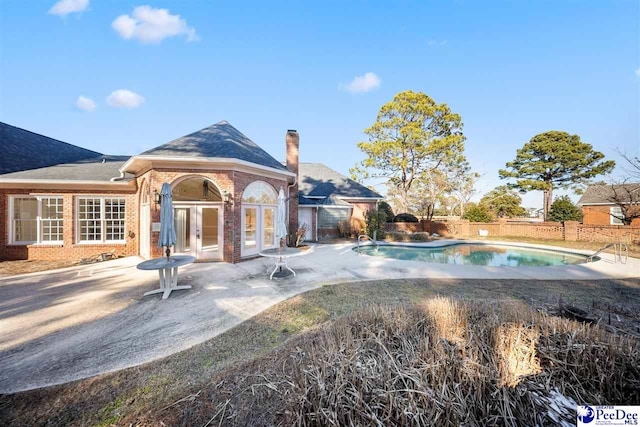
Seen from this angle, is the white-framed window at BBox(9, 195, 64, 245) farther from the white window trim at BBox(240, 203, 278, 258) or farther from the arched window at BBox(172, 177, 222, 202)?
the white window trim at BBox(240, 203, 278, 258)

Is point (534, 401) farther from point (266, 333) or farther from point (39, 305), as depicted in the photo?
point (39, 305)

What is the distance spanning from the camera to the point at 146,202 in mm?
10969

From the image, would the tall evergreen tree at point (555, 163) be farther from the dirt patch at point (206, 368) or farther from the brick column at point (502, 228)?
the dirt patch at point (206, 368)

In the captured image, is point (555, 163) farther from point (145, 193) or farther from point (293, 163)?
point (145, 193)

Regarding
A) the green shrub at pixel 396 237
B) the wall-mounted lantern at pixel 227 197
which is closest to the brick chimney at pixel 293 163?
the wall-mounted lantern at pixel 227 197

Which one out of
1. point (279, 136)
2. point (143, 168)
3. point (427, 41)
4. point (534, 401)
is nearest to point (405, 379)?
point (534, 401)

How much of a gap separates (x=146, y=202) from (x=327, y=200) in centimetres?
1237

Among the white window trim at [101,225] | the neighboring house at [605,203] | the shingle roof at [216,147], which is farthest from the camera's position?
the neighboring house at [605,203]

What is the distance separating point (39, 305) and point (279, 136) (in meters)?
14.4

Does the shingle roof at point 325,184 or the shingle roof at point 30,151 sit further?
the shingle roof at point 325,184

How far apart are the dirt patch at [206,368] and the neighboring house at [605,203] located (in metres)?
25.1

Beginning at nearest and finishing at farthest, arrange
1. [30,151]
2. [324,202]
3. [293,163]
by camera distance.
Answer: [30,151] → [293,163] → [324,202]

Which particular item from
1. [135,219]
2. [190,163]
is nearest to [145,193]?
[135,219]

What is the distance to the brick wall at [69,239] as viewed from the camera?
10883 mm
